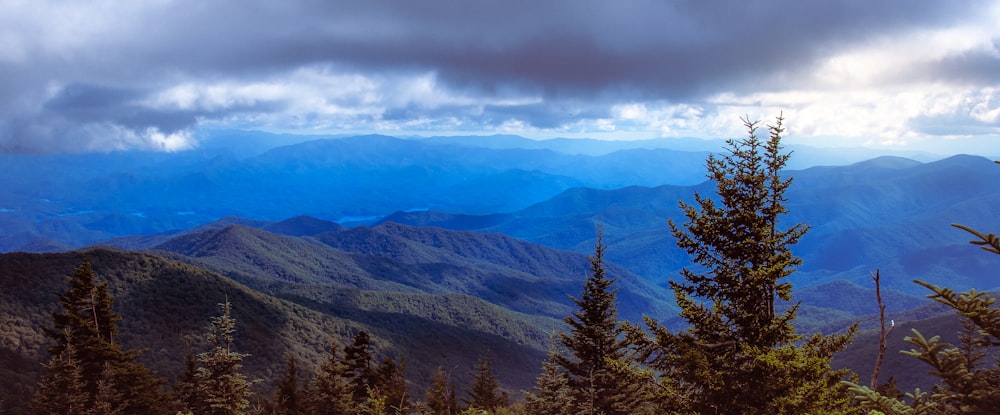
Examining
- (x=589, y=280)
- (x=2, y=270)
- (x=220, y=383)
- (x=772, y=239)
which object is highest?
(x=772, y=239)

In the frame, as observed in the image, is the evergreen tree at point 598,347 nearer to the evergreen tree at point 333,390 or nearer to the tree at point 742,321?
the tree at point 742,321

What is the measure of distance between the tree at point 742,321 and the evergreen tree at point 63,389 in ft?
99.3

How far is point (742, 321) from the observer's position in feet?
38.8

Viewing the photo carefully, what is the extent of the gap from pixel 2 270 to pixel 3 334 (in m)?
40.2

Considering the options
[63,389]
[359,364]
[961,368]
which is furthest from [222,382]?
[961,368]

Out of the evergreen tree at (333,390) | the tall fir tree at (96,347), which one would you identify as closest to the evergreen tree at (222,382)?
the tall fir tree at (96,347)

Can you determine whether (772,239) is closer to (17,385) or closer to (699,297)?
(699,297)

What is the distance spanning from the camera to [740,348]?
1173 centimetres

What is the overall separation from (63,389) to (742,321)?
1315 inches

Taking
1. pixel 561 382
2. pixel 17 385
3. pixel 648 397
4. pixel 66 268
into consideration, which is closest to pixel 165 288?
pixel 66 268

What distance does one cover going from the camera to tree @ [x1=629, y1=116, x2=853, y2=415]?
11219 mm

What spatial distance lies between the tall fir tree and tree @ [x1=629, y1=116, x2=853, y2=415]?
3042 cm

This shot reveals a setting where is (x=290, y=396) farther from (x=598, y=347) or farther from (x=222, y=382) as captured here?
(x=598, y=347)

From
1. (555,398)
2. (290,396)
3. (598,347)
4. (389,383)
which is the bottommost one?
(290,396)
